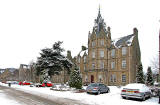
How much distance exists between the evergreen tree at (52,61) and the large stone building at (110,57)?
31.4 ft

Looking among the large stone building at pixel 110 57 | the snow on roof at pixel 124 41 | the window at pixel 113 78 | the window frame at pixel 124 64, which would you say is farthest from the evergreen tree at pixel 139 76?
the snow on roof at pixel 124 41

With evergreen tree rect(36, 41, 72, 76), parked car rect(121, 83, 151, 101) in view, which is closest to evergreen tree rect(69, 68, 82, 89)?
evergreen tree rect(36, 41, 72, 76)

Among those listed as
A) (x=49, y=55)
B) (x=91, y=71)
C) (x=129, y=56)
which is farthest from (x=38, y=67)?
(x=129, y=56)

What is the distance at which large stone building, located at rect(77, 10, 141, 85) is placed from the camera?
143ft

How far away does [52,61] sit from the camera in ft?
132

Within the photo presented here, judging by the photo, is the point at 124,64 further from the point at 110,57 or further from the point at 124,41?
the point at 124,41

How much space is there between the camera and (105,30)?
160 ft

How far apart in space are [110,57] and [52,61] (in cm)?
1605

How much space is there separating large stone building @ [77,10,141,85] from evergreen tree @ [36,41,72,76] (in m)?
9.57

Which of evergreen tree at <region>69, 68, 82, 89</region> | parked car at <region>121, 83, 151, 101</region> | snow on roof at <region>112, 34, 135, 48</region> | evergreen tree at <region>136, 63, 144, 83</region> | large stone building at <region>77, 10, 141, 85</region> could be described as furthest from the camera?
snow on roof at <region>112, 34, 135, 48</region>

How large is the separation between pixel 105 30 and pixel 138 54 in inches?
434

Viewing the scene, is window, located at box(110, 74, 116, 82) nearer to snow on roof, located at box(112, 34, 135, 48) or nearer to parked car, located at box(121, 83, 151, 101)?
snow on roof, located at box(112, 34, 135, 48)

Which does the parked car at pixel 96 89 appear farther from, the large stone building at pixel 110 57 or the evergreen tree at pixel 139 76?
the large stone building at pixel 110 57

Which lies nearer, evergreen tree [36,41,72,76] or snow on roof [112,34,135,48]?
evergreen tree [36,41,72,76]
